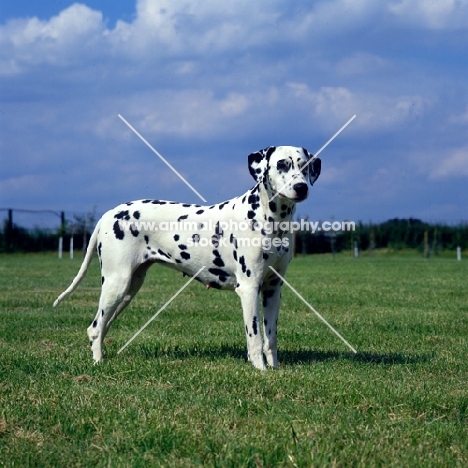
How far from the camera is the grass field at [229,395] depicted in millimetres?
4605

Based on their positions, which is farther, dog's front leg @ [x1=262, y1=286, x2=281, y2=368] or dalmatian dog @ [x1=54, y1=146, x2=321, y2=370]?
dog's front leg @ [x1=262, y1=286, x2=281, y2=368]

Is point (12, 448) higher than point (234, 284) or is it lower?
lower

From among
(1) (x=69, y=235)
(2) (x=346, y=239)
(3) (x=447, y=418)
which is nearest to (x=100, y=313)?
(3) (x=447, y=418)

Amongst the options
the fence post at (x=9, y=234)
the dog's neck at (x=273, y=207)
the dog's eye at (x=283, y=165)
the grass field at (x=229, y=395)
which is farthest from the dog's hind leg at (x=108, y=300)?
the fence post at (x=9, y=234)

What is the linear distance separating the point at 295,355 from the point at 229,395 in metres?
2.48

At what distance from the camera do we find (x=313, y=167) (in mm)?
7441

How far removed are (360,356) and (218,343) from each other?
68.6 inches

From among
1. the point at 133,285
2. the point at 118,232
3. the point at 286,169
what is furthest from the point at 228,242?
the point at 133,285

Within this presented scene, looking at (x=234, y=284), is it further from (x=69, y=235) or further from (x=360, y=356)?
(x=69, y=235)

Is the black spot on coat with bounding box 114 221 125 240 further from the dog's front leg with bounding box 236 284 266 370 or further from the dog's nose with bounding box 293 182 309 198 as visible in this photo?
the dog's nose with bounding box 293 182 309 198

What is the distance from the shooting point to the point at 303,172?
7.30 metres

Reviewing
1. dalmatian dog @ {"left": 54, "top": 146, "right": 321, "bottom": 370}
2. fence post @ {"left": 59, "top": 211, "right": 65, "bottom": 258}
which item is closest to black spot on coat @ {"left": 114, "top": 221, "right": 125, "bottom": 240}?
dalmatian dog @ {"left": 54, "top": 146, "right": 321, "bottom": 370}

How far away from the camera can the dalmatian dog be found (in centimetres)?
738

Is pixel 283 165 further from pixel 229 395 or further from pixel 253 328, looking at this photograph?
pixel 229 395
